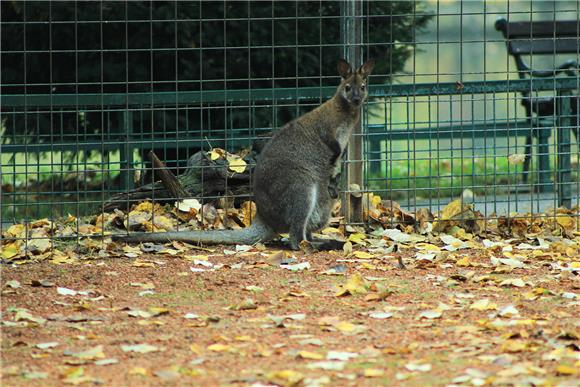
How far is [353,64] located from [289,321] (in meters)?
3.43

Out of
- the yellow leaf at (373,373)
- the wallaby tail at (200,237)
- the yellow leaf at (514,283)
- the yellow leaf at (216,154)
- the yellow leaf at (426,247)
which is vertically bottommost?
the yellow leaf at (373,373)

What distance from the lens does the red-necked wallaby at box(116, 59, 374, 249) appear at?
7.91 meters

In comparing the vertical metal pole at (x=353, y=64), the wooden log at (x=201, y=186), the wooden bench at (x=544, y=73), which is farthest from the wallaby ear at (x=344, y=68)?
the wooden bench at (x=544, y=73)

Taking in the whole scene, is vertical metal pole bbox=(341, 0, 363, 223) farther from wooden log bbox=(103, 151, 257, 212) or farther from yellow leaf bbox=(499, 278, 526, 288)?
yellow leaf bbox=(499, 278, 526, 288)

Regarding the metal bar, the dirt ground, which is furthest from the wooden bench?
the dirt ground

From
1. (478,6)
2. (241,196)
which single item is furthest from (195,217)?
(478,6)

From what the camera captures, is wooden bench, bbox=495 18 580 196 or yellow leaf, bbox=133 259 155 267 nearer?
yellow leaf, bbox=133 259 155 267

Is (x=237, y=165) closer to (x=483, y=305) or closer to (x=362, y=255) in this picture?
(x=362, y=255)

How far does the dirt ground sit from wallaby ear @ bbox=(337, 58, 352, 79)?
149cm

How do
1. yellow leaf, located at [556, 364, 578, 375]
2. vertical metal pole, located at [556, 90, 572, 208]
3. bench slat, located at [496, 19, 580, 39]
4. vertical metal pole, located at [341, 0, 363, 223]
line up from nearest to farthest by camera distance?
yellow leaf, located at [556, 364, 578, 375], vertical metal pole, located at [341, 0, 363, 223], vertical metal pole, located at [556, 90, 572, 208], bench slat, located at [496, 19, 580, 39]

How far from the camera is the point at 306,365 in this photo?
474 cm

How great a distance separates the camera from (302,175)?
7988 mm

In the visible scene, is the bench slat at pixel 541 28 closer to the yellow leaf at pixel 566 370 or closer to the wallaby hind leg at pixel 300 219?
the wallaby hind leg at pixel 300 219

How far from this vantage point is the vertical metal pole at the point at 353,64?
8.47m
